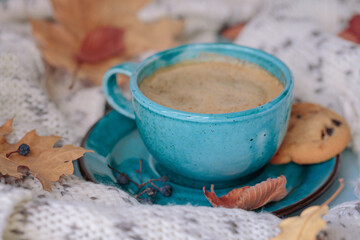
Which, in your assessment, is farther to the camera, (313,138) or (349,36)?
(349,36)

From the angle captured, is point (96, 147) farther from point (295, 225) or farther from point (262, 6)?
point (262, 6)

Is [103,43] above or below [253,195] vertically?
above

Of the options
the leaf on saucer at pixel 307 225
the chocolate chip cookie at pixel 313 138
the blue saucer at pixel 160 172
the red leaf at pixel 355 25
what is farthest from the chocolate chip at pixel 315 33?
the leaf on saucer at pixel 307 225

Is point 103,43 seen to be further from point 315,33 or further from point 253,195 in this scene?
point 253,195

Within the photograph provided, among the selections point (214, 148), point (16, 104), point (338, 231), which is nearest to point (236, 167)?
point (214, 148)

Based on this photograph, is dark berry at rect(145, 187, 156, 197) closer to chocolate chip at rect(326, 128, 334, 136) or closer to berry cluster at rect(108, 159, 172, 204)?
berry cluster at rect(108, 159, 172, 204)

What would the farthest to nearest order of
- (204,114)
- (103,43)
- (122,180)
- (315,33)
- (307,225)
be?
(103,43) < (315,33) < (122,180) < (204,114) < (307,225)

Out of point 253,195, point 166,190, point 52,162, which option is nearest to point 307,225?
point 253,195
